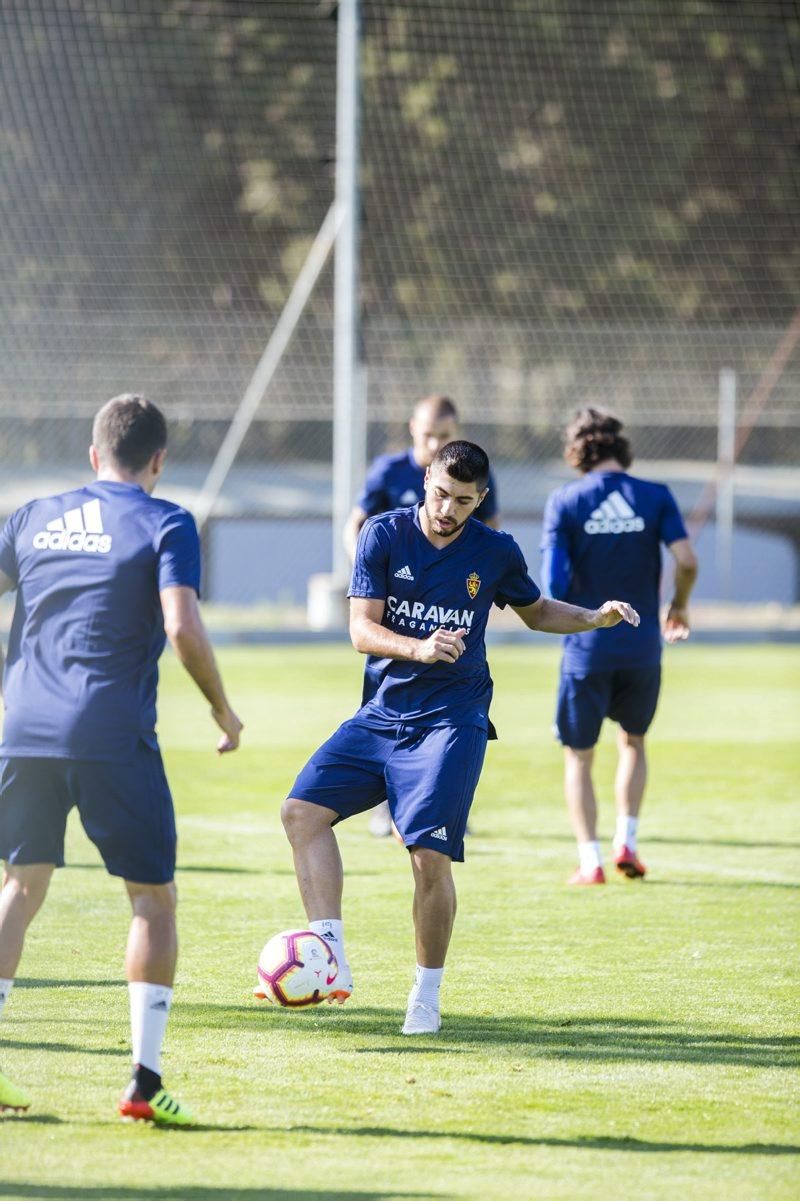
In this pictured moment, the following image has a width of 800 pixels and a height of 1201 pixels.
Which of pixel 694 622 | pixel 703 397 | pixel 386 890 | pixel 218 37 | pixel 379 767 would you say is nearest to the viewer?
pixel 379 767

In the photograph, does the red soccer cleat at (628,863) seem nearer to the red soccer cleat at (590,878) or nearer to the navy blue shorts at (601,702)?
the red soccer cleat at (590,878)

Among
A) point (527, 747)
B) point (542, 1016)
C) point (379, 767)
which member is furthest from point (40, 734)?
point (527, 747)

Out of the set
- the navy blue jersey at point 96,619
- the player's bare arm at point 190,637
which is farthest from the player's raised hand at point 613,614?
the navy blue jersey at point 96,619

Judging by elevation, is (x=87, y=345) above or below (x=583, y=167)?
below

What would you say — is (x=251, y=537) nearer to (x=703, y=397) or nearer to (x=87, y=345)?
(x=87, y=345)

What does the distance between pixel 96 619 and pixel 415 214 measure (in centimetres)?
3193

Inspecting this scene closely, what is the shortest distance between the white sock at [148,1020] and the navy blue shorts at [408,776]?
1.23 metres

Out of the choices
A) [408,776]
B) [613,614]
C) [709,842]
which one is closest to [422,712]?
[408,776]

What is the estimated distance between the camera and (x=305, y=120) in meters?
36.4

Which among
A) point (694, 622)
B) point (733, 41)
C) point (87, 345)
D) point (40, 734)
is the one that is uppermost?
point (733, 41)

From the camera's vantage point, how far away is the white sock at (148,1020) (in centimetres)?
483

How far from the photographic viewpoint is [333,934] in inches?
231

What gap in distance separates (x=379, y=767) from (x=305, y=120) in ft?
105

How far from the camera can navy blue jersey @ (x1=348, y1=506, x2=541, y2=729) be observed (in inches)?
238
